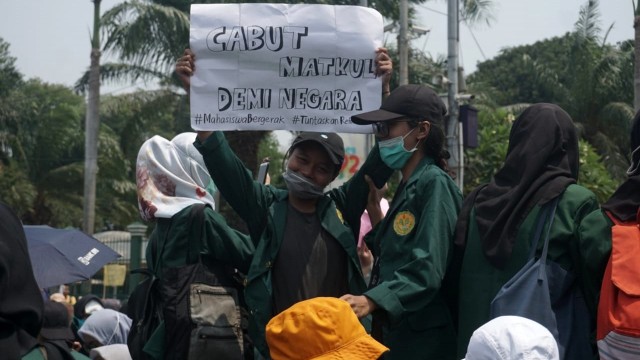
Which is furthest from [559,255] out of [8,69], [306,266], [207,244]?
[8,69]

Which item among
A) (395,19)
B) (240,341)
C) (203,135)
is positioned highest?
(395,19)

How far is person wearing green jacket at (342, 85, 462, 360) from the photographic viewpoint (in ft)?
13.5

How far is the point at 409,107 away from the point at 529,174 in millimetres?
751

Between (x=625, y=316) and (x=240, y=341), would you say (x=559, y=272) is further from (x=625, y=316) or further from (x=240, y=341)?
(x=240, y=341)

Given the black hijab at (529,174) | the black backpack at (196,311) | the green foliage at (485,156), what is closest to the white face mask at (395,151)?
the black hijab at (529,174)

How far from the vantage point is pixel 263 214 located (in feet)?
16.3

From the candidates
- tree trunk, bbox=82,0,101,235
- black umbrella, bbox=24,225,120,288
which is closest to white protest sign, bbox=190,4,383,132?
black umbrella, bbox=24,225,120,288

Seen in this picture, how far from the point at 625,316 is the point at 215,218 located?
2.26 meters

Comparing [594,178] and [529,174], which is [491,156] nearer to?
[594,178]

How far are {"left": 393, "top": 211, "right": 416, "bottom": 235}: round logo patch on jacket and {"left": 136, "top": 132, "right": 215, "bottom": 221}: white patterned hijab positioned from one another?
1232 mm

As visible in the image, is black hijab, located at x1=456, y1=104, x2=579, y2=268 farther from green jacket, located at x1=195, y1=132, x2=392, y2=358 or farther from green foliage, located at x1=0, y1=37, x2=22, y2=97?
green foliage, located at x1=0, y1=37, x2=22, y2=97

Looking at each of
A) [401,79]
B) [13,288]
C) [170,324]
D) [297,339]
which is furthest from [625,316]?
[401,79]

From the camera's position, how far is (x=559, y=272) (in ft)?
12.9

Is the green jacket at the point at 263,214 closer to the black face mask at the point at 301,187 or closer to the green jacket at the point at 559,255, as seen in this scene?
the black face mask at the point at 301,187
